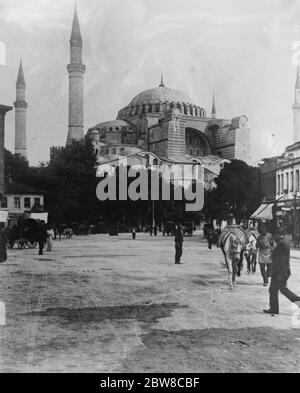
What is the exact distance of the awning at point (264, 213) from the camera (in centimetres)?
3794

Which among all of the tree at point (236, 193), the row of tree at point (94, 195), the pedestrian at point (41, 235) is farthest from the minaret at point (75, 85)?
the pedestrian at point (41, 235)

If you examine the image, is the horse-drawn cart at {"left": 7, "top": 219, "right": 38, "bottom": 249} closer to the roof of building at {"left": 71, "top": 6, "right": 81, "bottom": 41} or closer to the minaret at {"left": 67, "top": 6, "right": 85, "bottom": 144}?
the minaret at {"left": 67, "top": 6, "right": 85, "bottom": 144}

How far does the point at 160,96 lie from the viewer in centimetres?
12012

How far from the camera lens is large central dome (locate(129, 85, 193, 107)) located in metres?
120

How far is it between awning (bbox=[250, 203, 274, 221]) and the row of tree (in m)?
3.17

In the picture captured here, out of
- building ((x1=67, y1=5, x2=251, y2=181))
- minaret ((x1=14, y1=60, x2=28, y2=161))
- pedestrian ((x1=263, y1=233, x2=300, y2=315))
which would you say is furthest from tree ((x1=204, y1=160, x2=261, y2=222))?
building ((x1=67, y1=5, x2=251, y2=181))

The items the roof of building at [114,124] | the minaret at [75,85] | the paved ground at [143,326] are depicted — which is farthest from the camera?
the roof of building at [114,124]

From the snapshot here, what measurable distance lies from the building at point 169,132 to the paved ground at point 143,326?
81985 millimetres

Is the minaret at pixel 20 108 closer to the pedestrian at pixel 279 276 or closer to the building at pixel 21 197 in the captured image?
the building at pixel 21 197

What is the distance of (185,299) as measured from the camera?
10.7 metres

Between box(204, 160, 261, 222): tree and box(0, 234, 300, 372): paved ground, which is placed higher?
box(204, 160, 261, 222): tree
